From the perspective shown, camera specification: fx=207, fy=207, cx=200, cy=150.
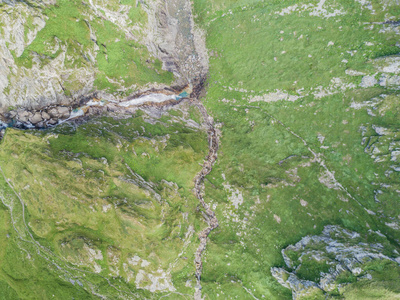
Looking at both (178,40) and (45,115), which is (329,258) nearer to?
(178,40)

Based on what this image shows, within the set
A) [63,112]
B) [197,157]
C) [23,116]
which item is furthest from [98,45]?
[197,157]

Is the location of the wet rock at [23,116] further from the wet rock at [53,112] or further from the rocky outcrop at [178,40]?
the rocky outcrop at [178,40]

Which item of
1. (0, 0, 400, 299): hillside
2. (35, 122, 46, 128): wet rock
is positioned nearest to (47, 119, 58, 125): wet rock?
(0, 0, 400, 299): hillside

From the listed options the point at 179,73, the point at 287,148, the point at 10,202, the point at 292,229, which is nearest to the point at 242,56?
the point at 179,73

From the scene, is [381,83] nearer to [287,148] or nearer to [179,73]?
[287,148]

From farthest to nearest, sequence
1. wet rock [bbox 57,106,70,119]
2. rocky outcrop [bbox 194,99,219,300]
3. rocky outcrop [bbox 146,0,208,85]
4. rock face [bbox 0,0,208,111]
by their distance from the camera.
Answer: rocky outcrop [bbox 146,0,208,85], wet rock [bbox 57,106,70,119], rock face [bbox 0,0,208,111], rocky outcrop [bbox 194,99,219,300]

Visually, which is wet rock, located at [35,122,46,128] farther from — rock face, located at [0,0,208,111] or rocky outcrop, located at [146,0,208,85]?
rocky outcrop, located at [146,0,208,85]

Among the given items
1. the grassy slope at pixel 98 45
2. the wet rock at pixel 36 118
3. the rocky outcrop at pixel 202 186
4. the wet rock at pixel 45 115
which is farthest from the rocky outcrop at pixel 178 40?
the wet rock at pixel 36 118
